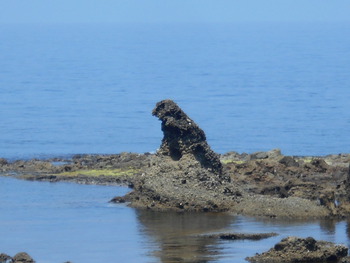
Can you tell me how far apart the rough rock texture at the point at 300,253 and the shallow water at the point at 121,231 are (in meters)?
0.87

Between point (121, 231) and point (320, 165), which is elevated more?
point (320, 165)

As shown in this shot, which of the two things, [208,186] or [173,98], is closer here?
[208,186]

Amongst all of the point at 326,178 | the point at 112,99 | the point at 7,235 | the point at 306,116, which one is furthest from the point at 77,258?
the point at 112,99

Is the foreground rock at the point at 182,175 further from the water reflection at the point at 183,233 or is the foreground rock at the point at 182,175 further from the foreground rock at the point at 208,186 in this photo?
the water reflection at the point at 183,233

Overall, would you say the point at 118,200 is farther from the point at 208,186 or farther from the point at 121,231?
the point at 121,231

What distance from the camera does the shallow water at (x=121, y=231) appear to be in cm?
3666

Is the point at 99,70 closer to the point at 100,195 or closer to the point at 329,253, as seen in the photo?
the point at 100,195

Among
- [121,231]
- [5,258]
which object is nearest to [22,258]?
[5,258]

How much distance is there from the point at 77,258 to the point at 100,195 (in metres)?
13.9

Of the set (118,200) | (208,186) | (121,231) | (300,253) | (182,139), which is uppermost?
(182,139)

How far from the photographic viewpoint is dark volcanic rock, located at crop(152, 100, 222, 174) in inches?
1791

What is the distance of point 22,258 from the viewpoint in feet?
115

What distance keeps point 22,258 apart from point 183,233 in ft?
21.9

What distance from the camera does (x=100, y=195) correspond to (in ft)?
164
